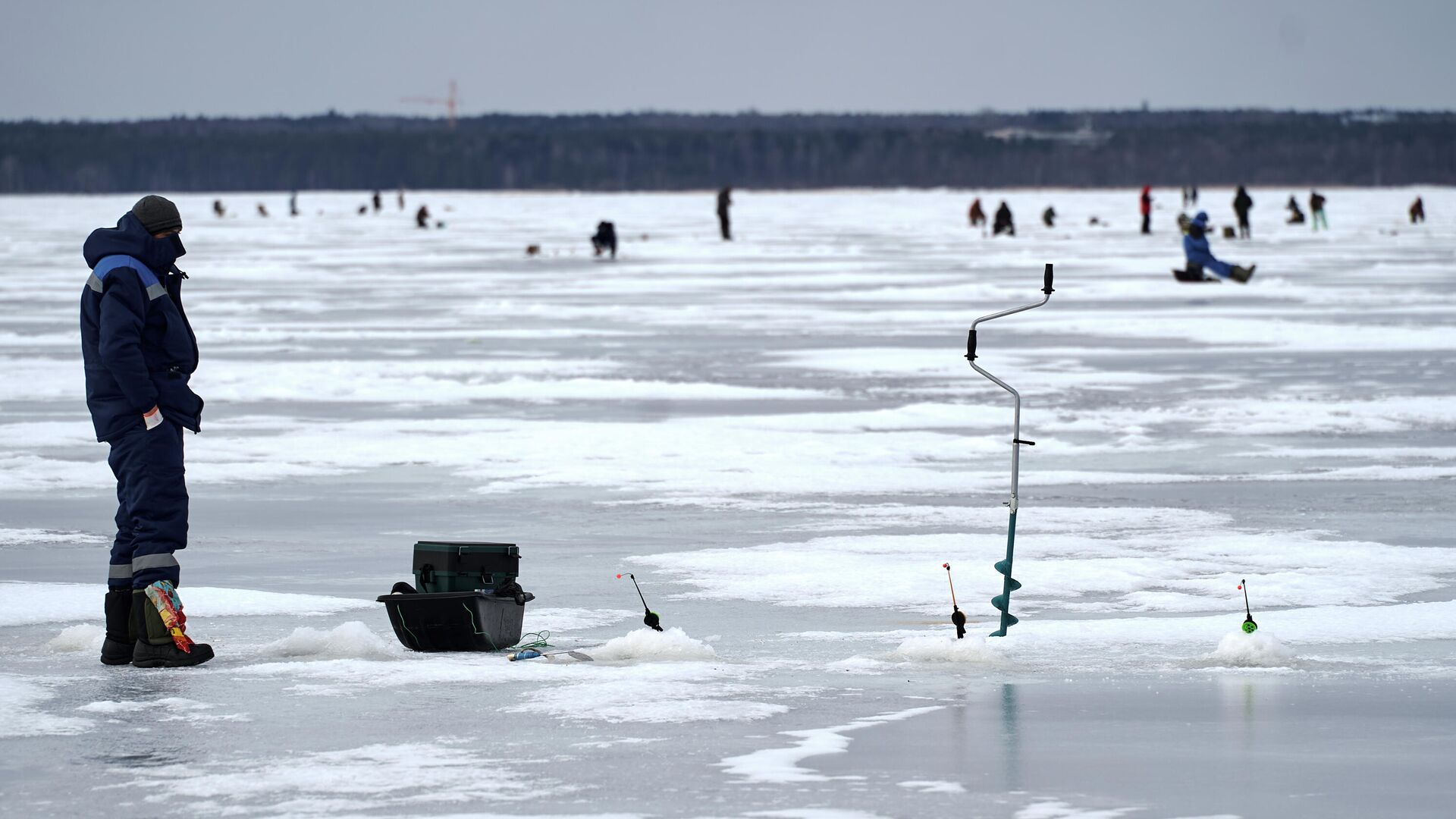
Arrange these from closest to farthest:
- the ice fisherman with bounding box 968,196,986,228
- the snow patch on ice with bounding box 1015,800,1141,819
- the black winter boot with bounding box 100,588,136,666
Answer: the snow patch on ice with bounding box 1015,800,1141,819
the black winter boot with bounding box 100,588,136,666
the ice fisherman with bounding box 968,196,986,228

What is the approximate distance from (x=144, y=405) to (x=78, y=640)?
1113 mm

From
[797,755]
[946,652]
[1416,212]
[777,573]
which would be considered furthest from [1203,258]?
[1416,212]

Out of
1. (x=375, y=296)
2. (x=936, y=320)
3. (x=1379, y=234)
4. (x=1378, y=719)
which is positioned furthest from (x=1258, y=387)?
(x=1379, y=234)

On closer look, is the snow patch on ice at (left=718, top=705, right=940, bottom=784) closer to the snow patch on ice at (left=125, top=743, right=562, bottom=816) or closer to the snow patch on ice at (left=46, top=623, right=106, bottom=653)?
the snow patch on ice at (left=125, top=743, right=562, bottom=816)

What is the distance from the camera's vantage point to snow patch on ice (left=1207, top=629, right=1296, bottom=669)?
25.6ft

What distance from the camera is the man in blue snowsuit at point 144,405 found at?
773 cm

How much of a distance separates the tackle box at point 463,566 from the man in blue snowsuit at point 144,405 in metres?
0.85

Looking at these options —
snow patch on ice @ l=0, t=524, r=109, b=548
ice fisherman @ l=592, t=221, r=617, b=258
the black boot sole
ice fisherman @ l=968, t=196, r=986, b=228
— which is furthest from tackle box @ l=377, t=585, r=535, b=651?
ice fisherman @ l=968, t=196, r=986, b=228

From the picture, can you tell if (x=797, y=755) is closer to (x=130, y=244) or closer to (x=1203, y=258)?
(x=130, y=244)

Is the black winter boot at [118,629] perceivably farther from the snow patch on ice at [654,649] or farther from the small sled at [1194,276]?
the small sled at [1194,276]

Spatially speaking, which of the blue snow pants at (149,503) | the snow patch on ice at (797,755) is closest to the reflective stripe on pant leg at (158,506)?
the blue snow pants at (149,503)

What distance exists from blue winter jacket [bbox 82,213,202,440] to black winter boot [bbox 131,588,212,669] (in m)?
0.60

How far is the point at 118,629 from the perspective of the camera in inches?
314

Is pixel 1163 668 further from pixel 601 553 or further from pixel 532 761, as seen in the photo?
pixel 601 553
